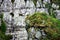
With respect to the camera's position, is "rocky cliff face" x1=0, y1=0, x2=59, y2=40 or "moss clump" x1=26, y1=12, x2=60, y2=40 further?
"rocky cliff face" x1=0, y1=0, x2=59, y2=40

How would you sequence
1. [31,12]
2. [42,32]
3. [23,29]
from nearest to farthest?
[42,32]
[23,29]
[31,12]

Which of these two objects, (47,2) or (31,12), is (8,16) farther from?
(47,2)

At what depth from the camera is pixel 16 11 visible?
13.0m

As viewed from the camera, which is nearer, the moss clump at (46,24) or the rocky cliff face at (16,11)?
the moss clump at (46,24)

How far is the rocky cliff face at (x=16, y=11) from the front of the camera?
12329mm

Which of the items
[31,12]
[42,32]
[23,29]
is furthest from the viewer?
[31,12]

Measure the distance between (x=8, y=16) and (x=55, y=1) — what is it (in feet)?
10.1

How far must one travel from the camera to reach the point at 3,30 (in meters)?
12.1

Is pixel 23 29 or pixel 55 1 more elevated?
pixel 55 1

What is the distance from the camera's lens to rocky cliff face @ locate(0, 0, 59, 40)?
12.3 metres

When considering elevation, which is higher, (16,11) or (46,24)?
(16,11)

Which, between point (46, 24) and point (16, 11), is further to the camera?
point (16, 11)

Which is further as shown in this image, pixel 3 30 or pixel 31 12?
pixel 31 12

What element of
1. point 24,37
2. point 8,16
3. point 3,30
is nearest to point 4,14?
point 8,16
